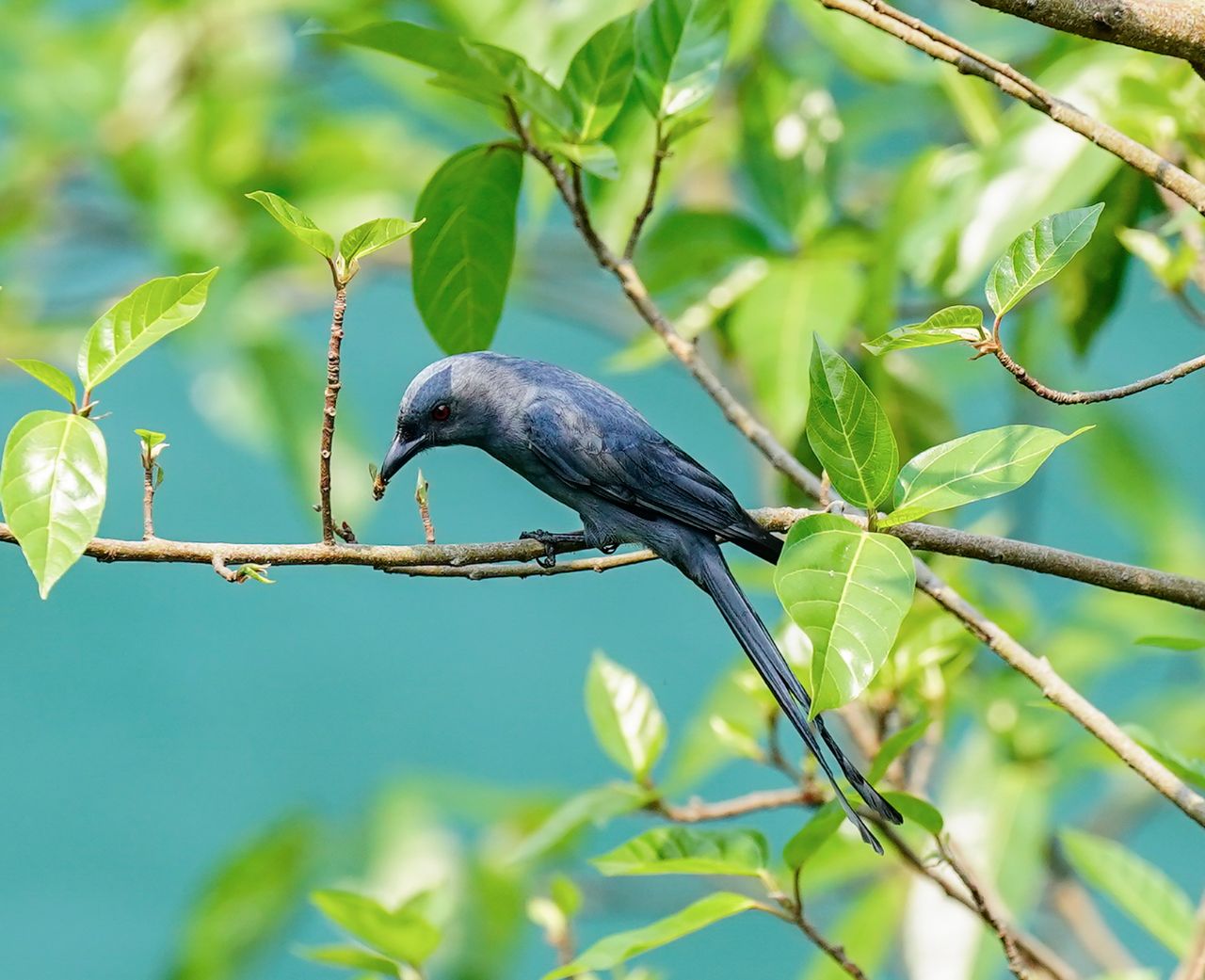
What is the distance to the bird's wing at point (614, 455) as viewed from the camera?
2238 mm

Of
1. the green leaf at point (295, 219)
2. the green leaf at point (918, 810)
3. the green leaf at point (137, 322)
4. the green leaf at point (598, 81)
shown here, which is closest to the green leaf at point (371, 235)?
the green leaf at point (295, 219)

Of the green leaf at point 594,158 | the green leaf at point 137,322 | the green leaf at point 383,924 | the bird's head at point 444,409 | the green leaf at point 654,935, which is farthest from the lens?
the bird's head at point 444,409

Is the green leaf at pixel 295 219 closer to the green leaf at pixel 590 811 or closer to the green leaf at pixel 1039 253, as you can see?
the green leaf at pixel 1039 253

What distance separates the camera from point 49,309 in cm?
425

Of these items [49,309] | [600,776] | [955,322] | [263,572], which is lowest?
[955,322]

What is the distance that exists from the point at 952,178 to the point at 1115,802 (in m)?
2.33

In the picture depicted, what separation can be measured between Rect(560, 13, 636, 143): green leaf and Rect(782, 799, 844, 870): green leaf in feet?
3.16

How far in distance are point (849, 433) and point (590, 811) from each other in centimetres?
89

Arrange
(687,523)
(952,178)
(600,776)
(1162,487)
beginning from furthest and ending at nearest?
(600,776) < (1162,487) < (952,178) < (687,523)

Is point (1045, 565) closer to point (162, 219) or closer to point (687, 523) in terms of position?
point (687, 523)

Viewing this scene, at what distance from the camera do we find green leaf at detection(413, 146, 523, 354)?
1.97m

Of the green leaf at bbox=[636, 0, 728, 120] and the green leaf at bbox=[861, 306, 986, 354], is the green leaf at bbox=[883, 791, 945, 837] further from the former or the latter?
the green leaf at bbox=[636, 0, 728, 120]

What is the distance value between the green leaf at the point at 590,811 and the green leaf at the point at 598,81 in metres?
0.96

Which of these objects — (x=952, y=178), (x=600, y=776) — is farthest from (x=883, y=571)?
(x=600, y=776)
